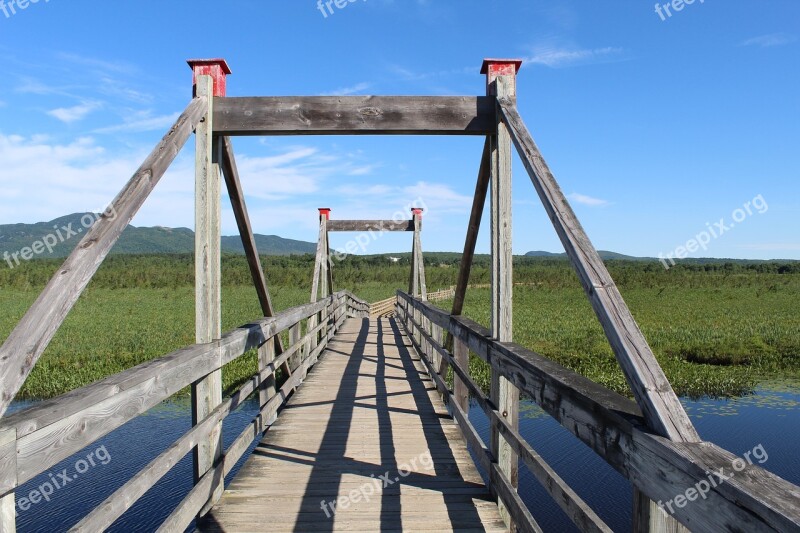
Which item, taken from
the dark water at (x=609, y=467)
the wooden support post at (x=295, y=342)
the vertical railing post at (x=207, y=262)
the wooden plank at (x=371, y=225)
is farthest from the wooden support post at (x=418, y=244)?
the vertical railing post at (x=207, y=262)

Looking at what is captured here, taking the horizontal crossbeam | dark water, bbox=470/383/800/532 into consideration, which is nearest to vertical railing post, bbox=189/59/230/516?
dark water, bbox=470/383/800/532

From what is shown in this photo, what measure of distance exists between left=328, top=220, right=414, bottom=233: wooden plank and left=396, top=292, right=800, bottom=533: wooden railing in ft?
34.2

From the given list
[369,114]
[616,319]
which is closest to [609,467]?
[369,114]

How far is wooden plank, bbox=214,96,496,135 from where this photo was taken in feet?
11.2

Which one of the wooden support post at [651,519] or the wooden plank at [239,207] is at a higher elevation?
the wooden plank at [239,207]

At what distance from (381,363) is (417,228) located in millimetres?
5278

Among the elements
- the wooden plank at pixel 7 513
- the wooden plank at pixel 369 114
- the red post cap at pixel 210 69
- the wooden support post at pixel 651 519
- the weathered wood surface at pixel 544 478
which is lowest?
the weathered wood surface at pixel 544 478

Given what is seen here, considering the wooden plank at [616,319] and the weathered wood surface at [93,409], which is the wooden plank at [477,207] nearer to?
the wooden plank at [616,319]

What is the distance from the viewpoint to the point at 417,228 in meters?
13.1

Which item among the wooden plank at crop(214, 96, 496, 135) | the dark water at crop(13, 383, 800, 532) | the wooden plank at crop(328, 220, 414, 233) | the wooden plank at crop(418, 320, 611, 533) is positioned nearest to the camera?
the wooden plank at crop(418, 320, 611, 533)

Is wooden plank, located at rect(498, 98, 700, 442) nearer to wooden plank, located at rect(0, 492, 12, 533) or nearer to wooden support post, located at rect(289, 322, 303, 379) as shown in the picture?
wooden plank, located at rect(0, 492, 12, 533)

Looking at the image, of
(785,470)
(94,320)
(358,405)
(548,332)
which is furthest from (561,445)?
(94,320)

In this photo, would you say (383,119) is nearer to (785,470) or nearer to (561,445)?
(561,445)

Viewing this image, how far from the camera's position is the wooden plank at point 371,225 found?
13.4 metres
